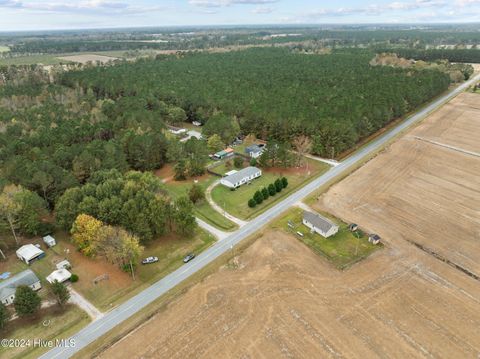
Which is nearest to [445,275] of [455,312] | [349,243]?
[455,312]

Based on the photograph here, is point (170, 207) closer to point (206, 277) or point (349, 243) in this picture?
point (206, 277)

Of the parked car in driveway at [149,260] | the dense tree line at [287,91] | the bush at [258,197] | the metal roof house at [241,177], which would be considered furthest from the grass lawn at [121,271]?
the dense tree line at [287,91]

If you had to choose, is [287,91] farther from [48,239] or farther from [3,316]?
[3,316]

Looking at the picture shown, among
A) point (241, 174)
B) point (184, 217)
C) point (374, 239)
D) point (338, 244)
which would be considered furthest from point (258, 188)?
point (374, 239)

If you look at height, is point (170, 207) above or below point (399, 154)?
above

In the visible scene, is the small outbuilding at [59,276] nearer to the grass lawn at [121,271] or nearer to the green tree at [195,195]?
the grass lawn at [121,271]

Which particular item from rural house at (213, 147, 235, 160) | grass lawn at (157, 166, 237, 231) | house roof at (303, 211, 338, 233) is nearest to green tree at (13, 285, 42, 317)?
grass lawn at (157, 166, 237, 231)
